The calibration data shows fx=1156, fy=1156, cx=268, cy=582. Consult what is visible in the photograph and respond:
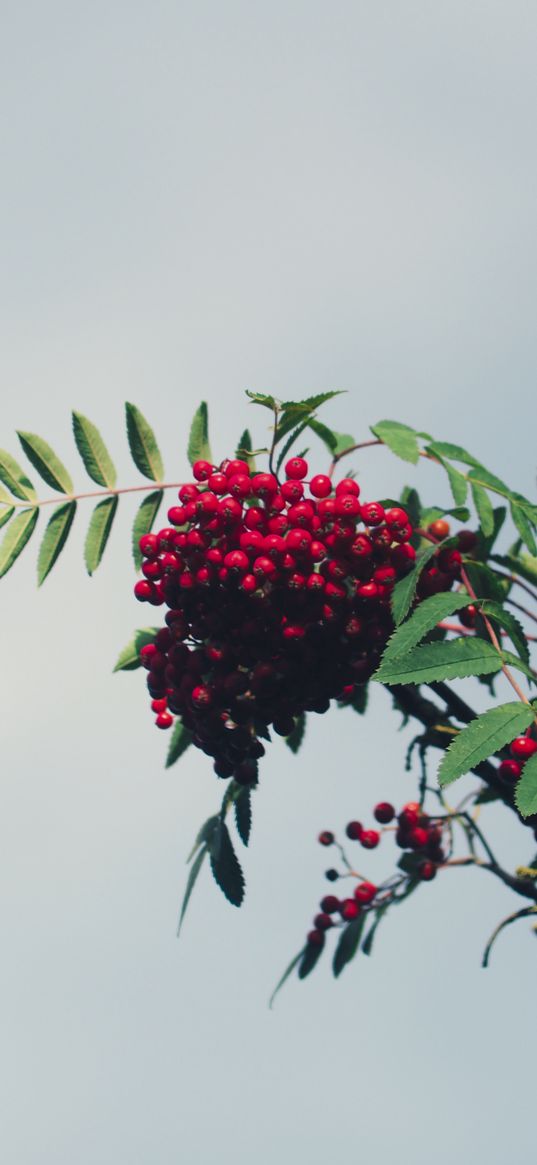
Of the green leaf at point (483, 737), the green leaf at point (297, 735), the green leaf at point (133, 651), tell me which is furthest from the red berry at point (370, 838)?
the green leaf at point (483, 737)

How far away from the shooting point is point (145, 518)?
3.42m

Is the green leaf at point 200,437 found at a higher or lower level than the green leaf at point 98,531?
higher

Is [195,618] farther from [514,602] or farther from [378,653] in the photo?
[514,602]

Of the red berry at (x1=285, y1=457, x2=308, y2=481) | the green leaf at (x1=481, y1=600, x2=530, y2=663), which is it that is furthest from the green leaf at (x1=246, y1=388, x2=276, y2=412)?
the green leaf at (x1=481, y1=600, x2=530, y2=663)

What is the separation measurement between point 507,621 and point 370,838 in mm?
2035

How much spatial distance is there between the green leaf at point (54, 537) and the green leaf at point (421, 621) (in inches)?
40.7

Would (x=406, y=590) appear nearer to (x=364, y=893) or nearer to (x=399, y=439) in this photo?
(x=399, y=439)

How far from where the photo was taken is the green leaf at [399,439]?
3.26 m

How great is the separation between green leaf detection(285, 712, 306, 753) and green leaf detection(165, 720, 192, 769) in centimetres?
37

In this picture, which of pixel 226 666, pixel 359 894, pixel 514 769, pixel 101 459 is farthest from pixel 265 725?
pixel 359 894

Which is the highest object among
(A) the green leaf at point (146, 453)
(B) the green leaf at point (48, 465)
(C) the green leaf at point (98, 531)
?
(A) the green leaf at point (146, 453)

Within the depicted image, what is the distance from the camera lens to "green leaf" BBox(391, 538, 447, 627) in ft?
9.42

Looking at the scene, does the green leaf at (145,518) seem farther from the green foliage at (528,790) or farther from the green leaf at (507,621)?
the green foliage at (528,790)

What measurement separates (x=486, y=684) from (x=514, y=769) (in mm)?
866
